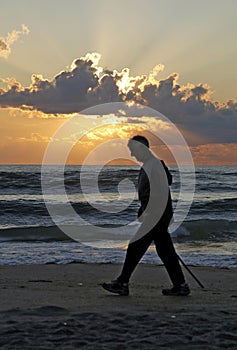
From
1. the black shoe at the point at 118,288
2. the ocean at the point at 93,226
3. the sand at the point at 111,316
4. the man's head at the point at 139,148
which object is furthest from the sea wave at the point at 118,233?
the man's head at the point at 139,148

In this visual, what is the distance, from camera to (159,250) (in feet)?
21.0

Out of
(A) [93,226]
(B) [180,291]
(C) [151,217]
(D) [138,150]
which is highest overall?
(D) [138,150]

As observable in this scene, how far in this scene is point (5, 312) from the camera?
15.5 ft

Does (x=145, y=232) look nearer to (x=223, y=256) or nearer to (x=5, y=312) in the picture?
(x=5, y=312)

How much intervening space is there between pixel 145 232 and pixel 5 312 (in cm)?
212

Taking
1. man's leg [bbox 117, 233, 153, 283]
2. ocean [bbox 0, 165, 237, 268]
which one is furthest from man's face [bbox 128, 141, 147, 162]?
ocean [bbox 0, 165, 237, 268]

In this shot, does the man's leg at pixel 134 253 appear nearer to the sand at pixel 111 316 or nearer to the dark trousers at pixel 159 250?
the dark trousers at pixel 159 250

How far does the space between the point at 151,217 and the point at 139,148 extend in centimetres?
82

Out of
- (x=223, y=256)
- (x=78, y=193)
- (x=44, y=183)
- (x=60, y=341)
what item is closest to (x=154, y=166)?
(x=60, y=341)

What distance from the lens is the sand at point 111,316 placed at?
384 cm

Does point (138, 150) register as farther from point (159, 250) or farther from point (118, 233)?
point (118, 233)

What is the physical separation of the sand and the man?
212 millimetres

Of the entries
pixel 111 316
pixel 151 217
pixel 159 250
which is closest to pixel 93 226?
pixel 159 250

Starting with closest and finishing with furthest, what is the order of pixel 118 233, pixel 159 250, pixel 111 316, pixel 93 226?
pixel 111 316
pixel 159 250
pixel 118 233
pixel 93 226
